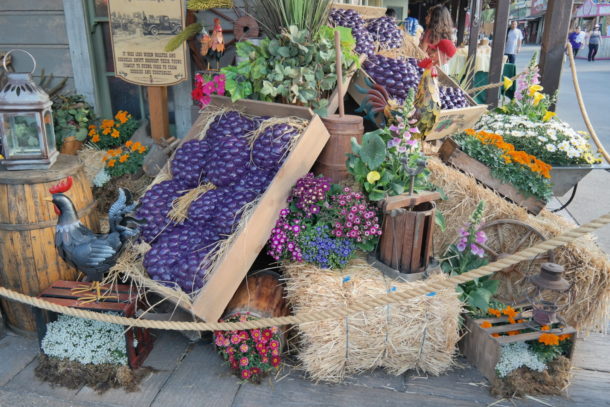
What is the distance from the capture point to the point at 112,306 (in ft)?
9.73

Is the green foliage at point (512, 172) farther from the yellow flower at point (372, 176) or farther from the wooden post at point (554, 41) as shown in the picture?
the wooden post at point (554, 41)

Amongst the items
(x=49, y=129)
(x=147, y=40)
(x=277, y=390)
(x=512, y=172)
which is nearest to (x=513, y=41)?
(x=512, y=172)

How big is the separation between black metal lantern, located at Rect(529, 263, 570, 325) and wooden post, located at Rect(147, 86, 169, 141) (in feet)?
12.8

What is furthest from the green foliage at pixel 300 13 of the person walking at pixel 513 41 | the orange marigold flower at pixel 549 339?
the person walking at pixel 513 41

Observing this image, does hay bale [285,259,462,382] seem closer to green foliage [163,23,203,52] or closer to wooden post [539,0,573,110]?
green foliage [163,23,203,52]

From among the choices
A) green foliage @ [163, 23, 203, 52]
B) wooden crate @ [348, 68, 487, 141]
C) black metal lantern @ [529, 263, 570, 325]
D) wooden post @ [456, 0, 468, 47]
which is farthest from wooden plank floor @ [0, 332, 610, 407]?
wooden post @ [456, 0, 468, 47]

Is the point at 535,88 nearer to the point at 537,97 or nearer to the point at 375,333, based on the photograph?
the point at 537,97

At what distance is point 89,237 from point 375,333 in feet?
6.10

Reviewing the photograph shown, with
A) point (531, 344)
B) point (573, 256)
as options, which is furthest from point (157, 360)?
point (573, 256)

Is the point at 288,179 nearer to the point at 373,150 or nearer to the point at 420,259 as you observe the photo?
the point at 373,150

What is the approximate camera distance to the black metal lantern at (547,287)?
2.82 m

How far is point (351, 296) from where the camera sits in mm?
2936

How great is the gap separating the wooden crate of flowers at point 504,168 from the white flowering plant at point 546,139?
308mm

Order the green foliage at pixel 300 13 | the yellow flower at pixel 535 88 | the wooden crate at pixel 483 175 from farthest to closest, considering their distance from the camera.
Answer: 1. the yellow flower at pixel 535 88
2. the green foliage at pixel 300 13
3. the wooden crate at pixel 483 175
